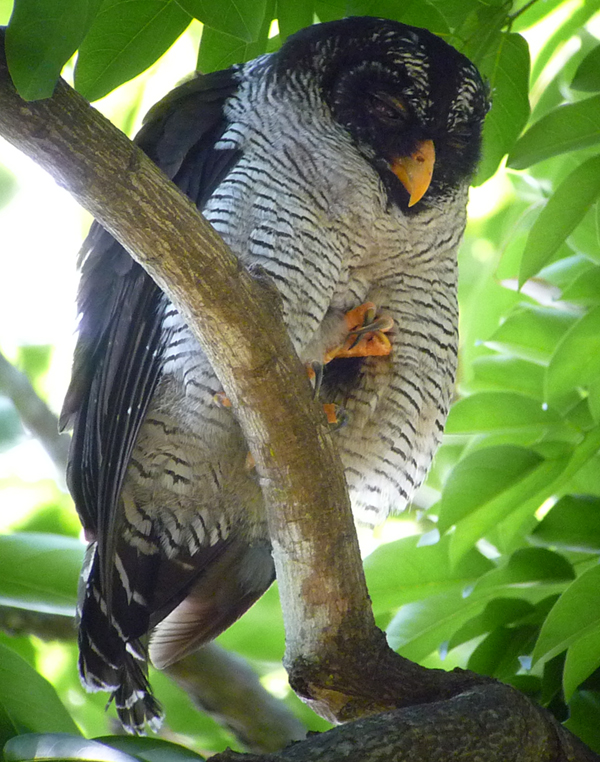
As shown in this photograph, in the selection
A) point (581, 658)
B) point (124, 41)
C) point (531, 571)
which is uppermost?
point (124, 41)

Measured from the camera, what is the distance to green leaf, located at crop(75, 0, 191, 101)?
6.74ft

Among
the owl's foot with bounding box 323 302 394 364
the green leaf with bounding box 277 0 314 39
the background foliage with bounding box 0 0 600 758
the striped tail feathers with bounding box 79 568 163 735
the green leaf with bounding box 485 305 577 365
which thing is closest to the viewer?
the background foliage with bounding box 0 0 600 758

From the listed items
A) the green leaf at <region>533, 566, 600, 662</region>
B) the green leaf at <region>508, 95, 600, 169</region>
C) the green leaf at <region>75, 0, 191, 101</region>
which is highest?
the green leaf at <region>75, 0, 191, 101</region>

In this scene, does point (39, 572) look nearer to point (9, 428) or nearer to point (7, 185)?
point (9, 428)

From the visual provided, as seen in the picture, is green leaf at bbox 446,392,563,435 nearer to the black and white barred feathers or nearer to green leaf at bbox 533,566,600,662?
the black and white barred feathers

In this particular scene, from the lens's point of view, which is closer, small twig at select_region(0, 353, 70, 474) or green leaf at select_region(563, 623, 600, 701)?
green leaf at select_region(563, 623, 600, 701)

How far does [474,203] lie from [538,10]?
2.03 metres

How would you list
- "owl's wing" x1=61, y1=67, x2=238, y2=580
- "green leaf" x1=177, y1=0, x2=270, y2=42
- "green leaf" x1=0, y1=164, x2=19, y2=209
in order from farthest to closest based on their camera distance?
"green leaf" x1=0, y1=164, x2=19, y2=209, "owl's wing" x1=61, y1=67, x2=238, y2=580, "green leaf" x1=177, y1=0, x2=270, y2=42

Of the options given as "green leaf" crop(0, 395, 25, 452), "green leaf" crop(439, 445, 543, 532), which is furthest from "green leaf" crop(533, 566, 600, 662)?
"green leaf" crop(0, 395, 25, 452)

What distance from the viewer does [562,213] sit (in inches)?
91.5

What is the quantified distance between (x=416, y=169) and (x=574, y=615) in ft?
4.72

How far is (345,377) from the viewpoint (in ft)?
9.15

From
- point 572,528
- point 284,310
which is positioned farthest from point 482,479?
point 284,310

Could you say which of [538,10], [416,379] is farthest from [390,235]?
[538,10]
